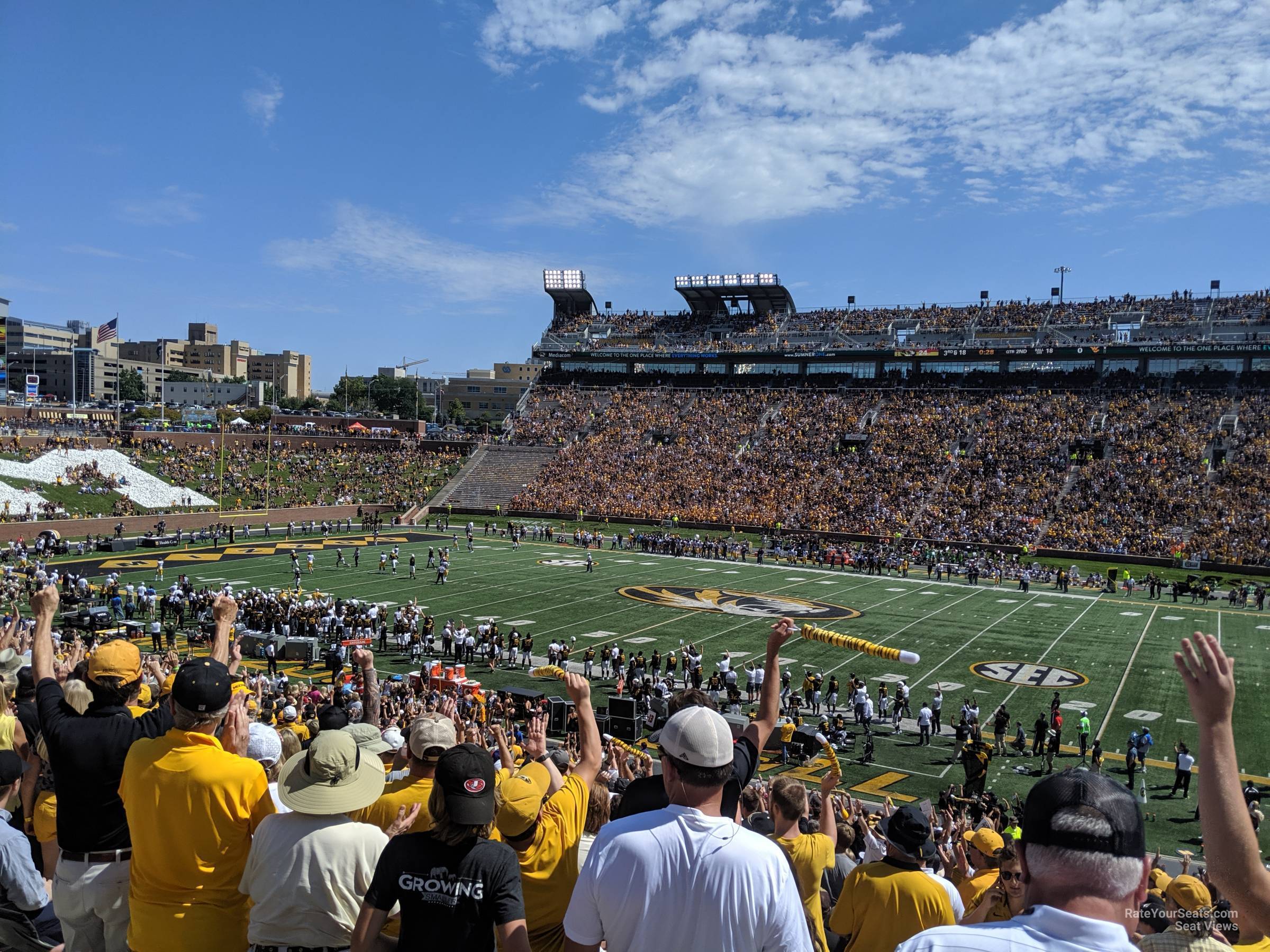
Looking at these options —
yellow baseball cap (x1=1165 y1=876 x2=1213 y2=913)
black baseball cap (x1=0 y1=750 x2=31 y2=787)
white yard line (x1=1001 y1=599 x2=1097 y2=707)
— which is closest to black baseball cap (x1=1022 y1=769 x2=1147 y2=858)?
yellow baseball cap (x1=1165 y1=876 x2=1213 y2=913)

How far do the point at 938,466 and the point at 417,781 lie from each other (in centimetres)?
6087

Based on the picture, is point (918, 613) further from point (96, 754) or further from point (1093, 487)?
point (96, 754)

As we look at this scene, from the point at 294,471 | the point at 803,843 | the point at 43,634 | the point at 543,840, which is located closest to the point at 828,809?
the point at 803,843

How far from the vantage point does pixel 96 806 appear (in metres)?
4.61

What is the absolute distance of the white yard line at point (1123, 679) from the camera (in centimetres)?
2239

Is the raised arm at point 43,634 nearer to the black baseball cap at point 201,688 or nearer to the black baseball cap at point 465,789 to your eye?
the black baseball cap at point 201,688

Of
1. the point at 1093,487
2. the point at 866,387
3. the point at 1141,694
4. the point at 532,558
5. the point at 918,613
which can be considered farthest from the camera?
the point at 866,387

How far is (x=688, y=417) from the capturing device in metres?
77.2

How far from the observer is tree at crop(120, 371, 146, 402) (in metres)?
157

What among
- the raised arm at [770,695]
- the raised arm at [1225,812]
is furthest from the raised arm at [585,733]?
the raised arm at [1225,812]

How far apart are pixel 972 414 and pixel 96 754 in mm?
67579

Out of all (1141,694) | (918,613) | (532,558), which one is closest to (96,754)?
(1141,694)

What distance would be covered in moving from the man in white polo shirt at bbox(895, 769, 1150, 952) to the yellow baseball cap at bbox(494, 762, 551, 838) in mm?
2257

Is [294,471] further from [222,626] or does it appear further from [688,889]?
[688,889]
